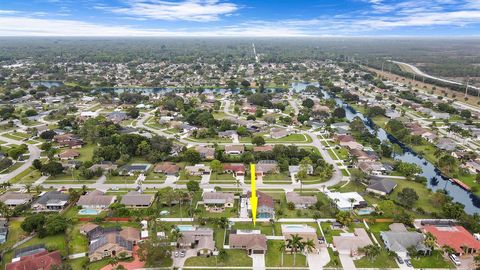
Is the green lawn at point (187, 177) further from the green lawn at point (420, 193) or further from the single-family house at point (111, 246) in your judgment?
the green lawn at point (420, 193)

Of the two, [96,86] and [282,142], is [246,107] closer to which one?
[282,142]

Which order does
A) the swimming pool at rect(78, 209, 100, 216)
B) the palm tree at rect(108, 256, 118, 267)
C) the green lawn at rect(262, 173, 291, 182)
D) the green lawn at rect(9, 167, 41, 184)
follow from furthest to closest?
the green lawn at rect(262, 173, 291, 182)
the green lawn at rect(9, 167, 41, 184)
the swimming pool at rect(78, 209, 100, 216)
the palm tree at rect(108, 256, 118, 267)

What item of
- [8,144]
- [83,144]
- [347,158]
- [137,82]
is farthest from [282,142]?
[137,82]

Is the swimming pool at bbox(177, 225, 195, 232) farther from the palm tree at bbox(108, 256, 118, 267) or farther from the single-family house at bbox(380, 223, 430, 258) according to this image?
the single-family house at bbox(380, 223, 430, 258)

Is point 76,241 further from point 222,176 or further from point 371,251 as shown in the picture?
point 371,251

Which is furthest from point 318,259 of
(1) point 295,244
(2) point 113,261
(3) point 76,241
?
(3) point 76,241

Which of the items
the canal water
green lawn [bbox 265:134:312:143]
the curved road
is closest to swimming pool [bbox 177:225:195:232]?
the curved road

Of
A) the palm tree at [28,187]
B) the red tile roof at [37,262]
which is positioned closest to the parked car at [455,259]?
the red tile roof at [37,262]
